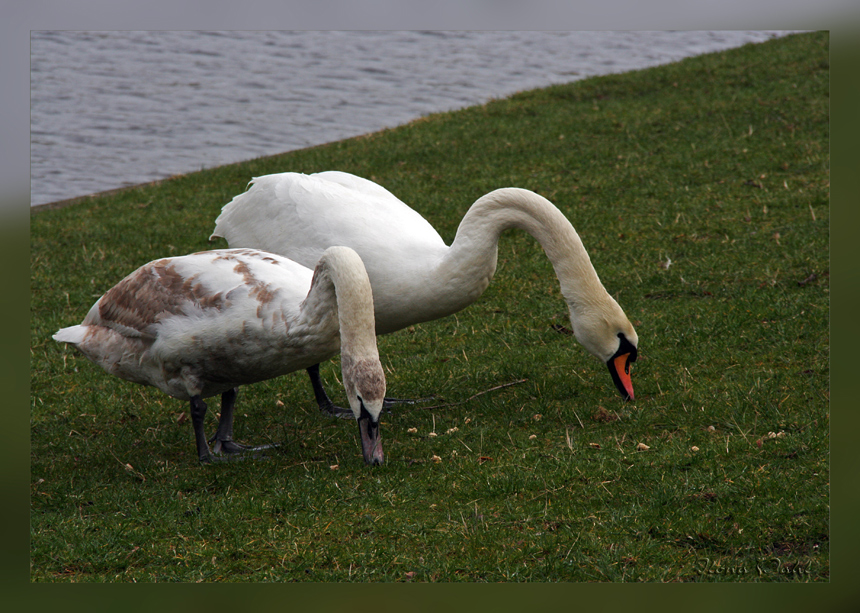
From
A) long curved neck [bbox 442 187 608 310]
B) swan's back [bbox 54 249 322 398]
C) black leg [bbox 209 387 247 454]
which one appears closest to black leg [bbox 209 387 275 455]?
black leg [bbox 209 387 247 454]

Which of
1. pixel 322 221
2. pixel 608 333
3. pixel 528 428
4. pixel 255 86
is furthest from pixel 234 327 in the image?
pixel 255 86

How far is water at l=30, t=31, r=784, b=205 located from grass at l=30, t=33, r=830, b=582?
2419 millimetres

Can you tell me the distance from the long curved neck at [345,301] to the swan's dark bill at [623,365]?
1.86 m

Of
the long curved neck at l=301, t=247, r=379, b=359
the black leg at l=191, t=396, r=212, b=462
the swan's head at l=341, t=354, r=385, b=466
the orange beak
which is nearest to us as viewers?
the swan's head at l=341, t=354, r=385, b=466

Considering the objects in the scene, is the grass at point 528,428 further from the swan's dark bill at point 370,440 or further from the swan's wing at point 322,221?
the swan's wing at point 322,221

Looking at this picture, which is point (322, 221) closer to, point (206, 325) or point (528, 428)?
point (206, 325)

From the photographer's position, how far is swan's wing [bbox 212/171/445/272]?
589 centimetres

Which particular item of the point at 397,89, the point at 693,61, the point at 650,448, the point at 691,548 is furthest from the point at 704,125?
the point at 691,548

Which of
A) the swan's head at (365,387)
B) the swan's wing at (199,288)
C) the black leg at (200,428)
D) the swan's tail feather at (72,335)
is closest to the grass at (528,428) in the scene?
the black leg at (200,428)

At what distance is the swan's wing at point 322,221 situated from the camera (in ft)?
19.3

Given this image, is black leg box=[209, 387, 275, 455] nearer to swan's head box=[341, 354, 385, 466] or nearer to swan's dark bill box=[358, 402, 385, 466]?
swan's dark bill box=[358, 402, 385, 466]

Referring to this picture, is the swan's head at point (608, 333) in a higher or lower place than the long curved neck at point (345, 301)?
lower

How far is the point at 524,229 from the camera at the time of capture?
5.70 meters

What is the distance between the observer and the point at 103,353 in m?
5.66
